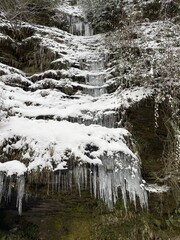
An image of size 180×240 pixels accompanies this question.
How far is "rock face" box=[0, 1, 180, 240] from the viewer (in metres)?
4.59

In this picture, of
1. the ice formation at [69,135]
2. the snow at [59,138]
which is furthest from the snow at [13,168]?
the snow at [59,138]

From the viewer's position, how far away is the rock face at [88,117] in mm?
4594

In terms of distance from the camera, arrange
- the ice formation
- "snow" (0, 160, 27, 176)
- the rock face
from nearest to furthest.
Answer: "snow" (0, 160, 27, 176)
the ice formation
the rock face

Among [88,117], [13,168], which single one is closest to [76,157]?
[13,168]

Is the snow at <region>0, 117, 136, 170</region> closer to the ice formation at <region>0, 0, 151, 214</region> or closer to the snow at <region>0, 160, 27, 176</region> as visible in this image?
the ice formation at <region>0, 0, 151, 214</region>

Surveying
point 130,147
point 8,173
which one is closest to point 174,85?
point 130,147

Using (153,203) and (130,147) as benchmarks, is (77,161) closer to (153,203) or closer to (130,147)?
(130,147)

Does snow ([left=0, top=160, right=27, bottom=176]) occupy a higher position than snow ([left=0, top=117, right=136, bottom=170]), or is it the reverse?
snow ([left=0, top=117, right=136, bottom=170])

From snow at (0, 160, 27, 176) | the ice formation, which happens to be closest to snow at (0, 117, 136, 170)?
the ice formation

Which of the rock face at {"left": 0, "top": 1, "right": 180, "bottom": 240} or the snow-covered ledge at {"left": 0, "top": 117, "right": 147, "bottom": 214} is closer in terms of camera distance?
the snow-covered ledge at {"left": 0, "top": 117, "right": 147, "bottom": 214}

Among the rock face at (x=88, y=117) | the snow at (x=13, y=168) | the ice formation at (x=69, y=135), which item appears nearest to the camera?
the snow at (x=13, y=168)

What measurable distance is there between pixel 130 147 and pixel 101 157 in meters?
0.77

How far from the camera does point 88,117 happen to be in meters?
5.84

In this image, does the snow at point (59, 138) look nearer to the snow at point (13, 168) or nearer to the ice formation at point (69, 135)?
the ice formation at point (69, 135)
